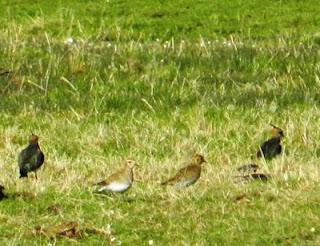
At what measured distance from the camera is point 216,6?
81.7ft

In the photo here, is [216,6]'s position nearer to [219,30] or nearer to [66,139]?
[219,30]

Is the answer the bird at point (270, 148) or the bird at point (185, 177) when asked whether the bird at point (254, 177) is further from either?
the bird at point (270, 148)

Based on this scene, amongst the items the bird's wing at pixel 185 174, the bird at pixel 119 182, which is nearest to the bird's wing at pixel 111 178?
the bird at pixel 119 182

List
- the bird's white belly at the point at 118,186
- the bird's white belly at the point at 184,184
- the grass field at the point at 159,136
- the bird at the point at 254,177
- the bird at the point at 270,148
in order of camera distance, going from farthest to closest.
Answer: the bird at the point at 270,148
the bird at the point at 254,177
the bird's white belly at the point at 184,184
the bird's white belly at the point at 118,186
the grass field at the point at 159,136

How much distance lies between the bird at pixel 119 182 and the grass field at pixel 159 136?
0.22 ft

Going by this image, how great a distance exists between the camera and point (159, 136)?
981cm

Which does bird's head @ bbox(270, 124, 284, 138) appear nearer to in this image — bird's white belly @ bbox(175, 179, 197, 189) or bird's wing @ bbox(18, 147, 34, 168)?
bird's white belly @ bbox(175, 179, 197, 189)

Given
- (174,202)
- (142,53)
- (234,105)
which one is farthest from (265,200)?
(142,53)

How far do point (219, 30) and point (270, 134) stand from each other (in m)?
12.8

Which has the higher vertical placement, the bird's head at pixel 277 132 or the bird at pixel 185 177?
the bird at pixel 185 177

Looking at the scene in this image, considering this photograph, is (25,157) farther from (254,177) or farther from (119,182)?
(254,177)

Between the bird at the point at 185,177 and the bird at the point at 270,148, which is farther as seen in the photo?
the bird at the point at 270,148

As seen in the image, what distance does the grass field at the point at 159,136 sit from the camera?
692 centimetres

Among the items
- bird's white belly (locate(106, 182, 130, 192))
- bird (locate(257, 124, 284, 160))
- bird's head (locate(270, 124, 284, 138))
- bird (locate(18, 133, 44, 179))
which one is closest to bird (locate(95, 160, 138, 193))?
bird's white belly (locate(106, 182, 130, 192))
